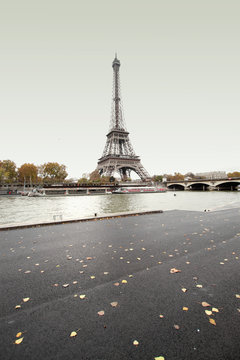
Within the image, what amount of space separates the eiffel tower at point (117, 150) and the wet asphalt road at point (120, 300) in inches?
2728

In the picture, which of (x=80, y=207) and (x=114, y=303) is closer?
(x=114, y=303)

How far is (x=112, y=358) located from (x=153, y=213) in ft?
38.6

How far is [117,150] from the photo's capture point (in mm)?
82562

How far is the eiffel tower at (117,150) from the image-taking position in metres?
76.5

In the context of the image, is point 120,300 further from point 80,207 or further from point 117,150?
point 117,150

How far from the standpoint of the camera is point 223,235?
7531 mm

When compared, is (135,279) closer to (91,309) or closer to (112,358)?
(91,309)

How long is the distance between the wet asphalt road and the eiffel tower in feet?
227

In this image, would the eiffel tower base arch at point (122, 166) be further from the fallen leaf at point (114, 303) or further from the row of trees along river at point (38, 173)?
the fallen leaf at point (114, 303)

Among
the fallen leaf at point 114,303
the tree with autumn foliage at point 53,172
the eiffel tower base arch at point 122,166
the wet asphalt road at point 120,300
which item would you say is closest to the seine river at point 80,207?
the wet asphalt road at point 120,300

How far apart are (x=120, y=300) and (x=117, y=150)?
80714 millimetres

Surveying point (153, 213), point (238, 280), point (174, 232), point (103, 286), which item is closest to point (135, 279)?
point (103, 286)

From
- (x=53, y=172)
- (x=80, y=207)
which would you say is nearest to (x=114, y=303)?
(x=80, y=207)

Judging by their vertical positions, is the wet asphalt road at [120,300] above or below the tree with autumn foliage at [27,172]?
below
